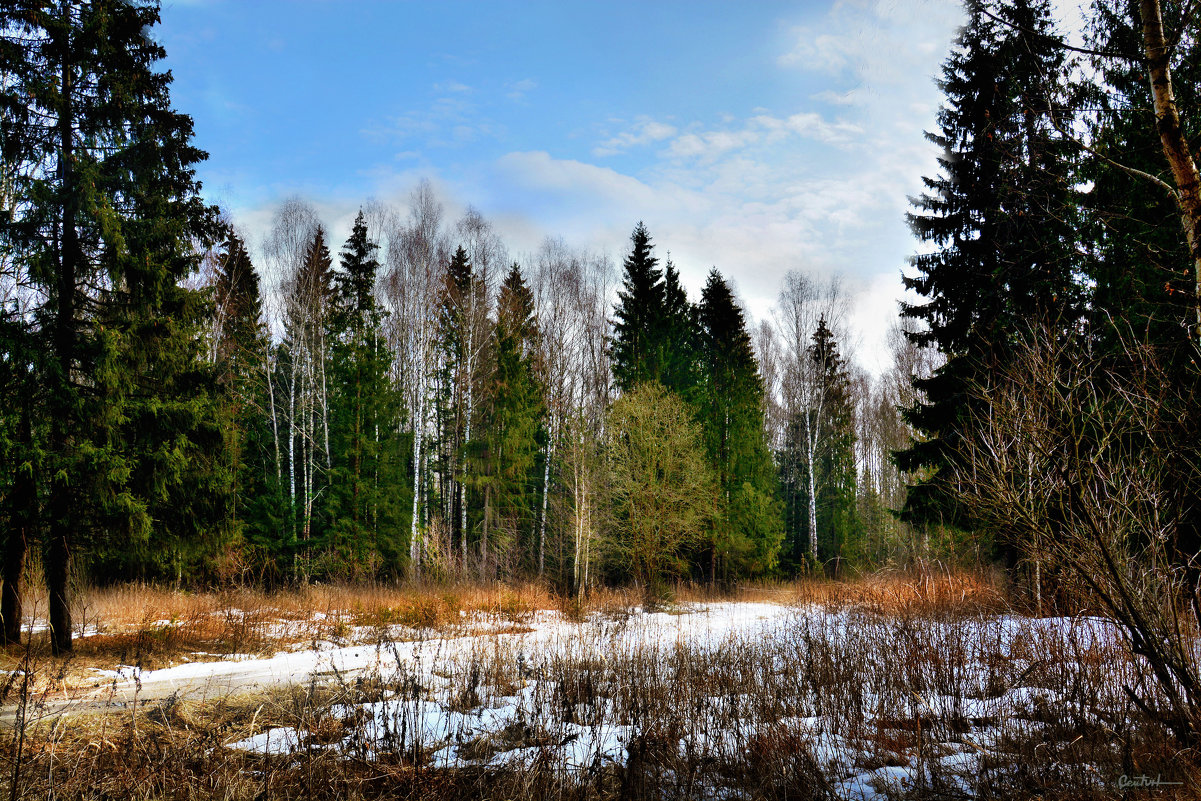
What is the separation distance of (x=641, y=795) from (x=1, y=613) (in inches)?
379

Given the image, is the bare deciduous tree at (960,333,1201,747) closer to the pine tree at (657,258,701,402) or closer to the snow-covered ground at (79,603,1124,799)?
the snow-covered ground at (79,603,1124,799)

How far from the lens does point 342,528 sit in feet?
63.0

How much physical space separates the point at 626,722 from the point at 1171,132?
6.00 meters

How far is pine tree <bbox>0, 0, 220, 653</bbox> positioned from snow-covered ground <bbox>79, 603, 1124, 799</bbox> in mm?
2472

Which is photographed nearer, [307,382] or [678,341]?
[307,382]

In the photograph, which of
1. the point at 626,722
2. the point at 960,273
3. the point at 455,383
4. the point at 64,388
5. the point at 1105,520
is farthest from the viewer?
the point at 455,383

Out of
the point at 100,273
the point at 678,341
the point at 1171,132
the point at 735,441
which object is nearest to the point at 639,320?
the point at 678,341

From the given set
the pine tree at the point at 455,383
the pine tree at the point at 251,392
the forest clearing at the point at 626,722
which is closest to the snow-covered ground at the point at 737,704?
the forest clearing at the point at 626,722

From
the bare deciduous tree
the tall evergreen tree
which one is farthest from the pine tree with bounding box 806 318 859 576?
the bare deciduous tree

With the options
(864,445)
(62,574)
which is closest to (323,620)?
(62,574)

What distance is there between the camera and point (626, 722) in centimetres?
543

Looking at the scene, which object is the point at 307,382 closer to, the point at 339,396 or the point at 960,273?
the point at 339,396

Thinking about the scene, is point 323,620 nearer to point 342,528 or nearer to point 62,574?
point 62,574

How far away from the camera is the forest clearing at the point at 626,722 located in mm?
3984
